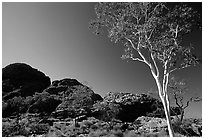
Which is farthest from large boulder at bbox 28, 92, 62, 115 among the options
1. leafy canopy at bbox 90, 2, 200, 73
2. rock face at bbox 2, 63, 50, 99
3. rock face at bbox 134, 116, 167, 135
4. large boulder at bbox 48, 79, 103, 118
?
leafy canopy at bbox 90, 2, 200, 73

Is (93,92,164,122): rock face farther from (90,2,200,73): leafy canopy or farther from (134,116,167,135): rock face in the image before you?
(90,2,200,73): leafy canopy

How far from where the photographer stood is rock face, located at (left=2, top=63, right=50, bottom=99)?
40688 mm

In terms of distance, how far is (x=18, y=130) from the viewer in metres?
21.8

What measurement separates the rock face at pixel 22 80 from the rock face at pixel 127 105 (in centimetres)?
1360

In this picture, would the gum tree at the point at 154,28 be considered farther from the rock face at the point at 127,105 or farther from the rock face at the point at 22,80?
the rock face at the point at 22,80

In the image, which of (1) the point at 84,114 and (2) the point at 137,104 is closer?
(1) the point at 84,114

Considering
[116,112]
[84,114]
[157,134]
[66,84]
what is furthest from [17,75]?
[157,134]

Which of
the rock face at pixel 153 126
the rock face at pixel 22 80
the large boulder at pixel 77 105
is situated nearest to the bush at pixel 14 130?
the large boulder at pixel 77 105

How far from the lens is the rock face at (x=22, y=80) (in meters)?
40.7

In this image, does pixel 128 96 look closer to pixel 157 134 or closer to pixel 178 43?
pixel 157 134

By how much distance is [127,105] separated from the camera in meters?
35.5

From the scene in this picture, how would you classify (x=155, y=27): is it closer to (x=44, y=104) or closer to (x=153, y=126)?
(x=153, y=126)

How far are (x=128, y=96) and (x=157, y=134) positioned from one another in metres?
16.6

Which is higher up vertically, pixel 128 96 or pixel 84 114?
pixel 128 96
